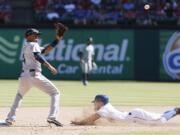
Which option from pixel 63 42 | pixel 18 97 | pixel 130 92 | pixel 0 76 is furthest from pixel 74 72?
pixel 18 97

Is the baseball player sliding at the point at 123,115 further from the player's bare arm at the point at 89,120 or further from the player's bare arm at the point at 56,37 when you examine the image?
the player's bare arm at the point at 56,37

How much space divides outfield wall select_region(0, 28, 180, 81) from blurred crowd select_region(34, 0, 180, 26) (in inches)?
31.5

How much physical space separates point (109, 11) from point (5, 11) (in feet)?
19.4

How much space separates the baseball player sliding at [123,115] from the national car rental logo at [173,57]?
69.5 feet

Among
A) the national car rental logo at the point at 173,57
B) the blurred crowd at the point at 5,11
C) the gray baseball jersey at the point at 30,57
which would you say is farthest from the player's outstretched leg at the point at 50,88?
the blurred crowd at the point at 5,11

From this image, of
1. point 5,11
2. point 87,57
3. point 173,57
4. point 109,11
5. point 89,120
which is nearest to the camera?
point 89,120

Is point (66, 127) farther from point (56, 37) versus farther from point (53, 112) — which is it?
point (56, 37)

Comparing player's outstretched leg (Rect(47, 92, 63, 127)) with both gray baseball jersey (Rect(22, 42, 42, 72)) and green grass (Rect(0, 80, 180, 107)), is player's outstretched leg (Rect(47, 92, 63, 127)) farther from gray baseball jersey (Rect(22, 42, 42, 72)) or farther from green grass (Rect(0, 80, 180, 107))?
green grass (Rect(0, 80, 180, 107))

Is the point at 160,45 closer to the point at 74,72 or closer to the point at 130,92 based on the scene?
the point at 74,72

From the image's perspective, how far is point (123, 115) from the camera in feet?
44.4

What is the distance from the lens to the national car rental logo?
34.7 m

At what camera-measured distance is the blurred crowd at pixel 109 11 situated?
35.9 metres

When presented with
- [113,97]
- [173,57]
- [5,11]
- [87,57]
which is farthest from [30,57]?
[5,11]

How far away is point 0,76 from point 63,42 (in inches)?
152
